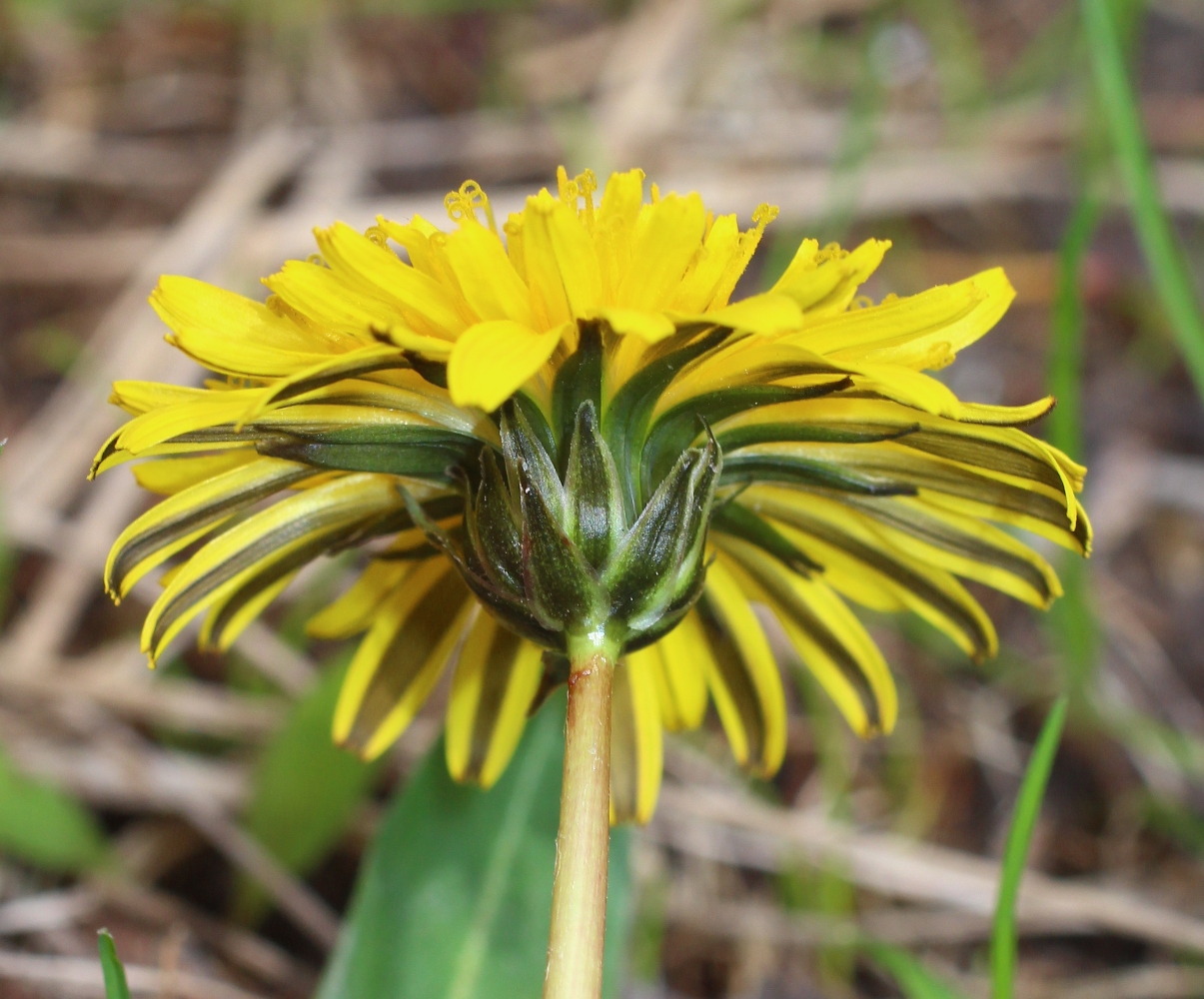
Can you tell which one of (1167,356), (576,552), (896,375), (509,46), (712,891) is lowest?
(712,891)

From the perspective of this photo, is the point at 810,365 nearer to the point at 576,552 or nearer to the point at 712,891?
the point at 576,552

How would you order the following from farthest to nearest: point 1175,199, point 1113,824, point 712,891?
point 1175,199, point 1113,824, point 712,891

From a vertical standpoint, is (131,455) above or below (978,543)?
below

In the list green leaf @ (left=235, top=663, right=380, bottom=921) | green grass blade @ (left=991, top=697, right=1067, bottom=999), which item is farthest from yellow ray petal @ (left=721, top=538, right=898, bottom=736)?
green leaf @ (left=235, top=663, right=380, bottom=921)

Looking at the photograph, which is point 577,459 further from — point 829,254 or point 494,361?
point 829,254

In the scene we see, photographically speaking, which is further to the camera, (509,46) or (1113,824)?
(509,46)

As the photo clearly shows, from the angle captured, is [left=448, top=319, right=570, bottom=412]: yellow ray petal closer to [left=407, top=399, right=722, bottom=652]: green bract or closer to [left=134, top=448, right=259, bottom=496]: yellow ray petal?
[left=407, top=399, right=722, bottom=652]: green bract

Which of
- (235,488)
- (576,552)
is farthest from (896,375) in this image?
(235,488)
